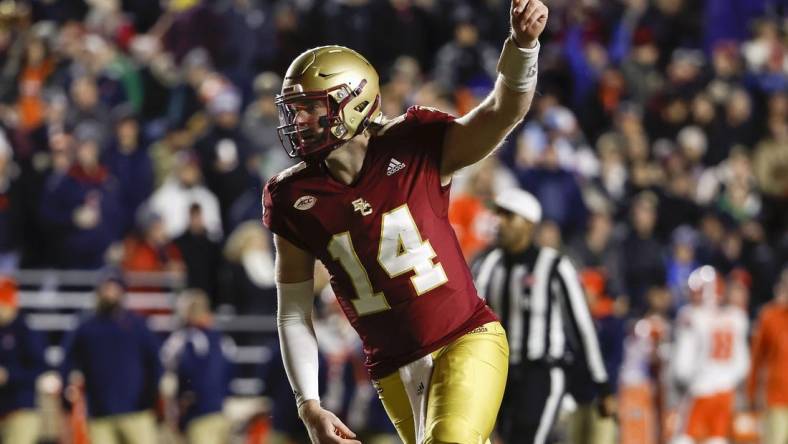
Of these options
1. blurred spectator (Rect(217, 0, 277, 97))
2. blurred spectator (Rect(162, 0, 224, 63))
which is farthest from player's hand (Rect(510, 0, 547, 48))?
blurred spectator (Rect(162, 0, 224, 63))

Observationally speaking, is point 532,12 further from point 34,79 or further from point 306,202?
point 34,79

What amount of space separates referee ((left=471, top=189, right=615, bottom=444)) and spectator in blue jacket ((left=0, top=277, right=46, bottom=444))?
13.5ft

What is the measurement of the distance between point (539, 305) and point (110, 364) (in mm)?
3970

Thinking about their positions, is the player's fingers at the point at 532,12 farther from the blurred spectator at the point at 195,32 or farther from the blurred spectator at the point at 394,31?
the blurred spectator at the point at 394,31

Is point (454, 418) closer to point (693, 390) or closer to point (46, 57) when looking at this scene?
point (693, 390)

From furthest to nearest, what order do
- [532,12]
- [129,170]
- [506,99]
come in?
1. [129,170]
2. [506,99]
3. [532,12]

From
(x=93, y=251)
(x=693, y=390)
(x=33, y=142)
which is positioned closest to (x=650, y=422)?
(x=693, y=390)

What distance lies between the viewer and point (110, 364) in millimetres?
10898

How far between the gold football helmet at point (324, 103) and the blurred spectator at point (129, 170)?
23.5 feet

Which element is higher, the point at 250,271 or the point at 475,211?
the point at 250,271

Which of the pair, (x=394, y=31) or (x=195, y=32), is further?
(x=394, y=31)

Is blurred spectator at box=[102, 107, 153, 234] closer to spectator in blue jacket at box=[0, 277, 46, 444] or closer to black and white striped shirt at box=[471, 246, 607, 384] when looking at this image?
spectator in blue jacket at box=[0, 277, 46, 444]

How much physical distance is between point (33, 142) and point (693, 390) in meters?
5.49

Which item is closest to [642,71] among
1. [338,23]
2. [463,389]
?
[338,23]
